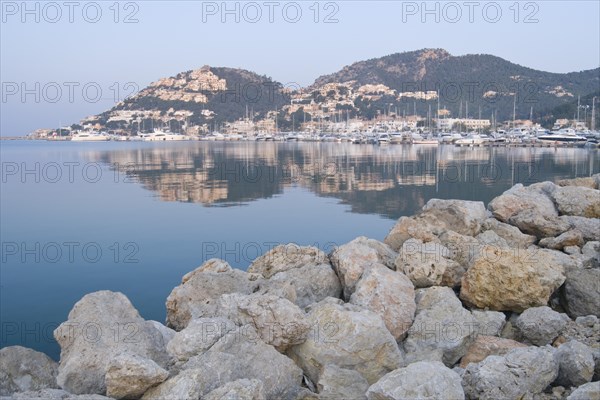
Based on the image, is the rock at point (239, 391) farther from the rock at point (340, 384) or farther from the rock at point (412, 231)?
the rock at point (412, 231)

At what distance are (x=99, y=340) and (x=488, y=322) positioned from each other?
400 cm

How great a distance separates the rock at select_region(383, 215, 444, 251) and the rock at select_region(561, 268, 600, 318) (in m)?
1.89

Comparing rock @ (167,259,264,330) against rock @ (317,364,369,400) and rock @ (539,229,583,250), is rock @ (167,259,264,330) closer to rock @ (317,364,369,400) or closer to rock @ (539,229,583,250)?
rock @ (317,364,369,400)

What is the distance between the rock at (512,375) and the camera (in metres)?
4.33

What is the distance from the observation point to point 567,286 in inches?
260

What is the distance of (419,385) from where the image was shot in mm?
4094

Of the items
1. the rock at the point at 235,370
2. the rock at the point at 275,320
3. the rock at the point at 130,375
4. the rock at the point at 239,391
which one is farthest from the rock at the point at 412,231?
the rock at the point at 130,375

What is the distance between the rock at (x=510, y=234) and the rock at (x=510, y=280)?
1854mm

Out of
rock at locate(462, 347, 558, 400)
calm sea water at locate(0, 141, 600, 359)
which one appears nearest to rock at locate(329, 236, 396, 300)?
rock at locate(462, 347, 558, 400)

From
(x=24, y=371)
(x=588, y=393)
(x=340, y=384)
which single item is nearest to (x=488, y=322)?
(x=340, y=384)

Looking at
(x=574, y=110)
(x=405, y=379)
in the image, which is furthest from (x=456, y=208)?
(x=574, y=110)

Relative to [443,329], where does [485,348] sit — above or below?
below

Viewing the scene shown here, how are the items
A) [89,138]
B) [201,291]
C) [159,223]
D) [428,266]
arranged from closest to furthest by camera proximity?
[201,291]
[428,266]
[159,223]
[89,138]

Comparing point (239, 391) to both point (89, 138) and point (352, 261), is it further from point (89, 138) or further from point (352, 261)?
point (89, 138)
